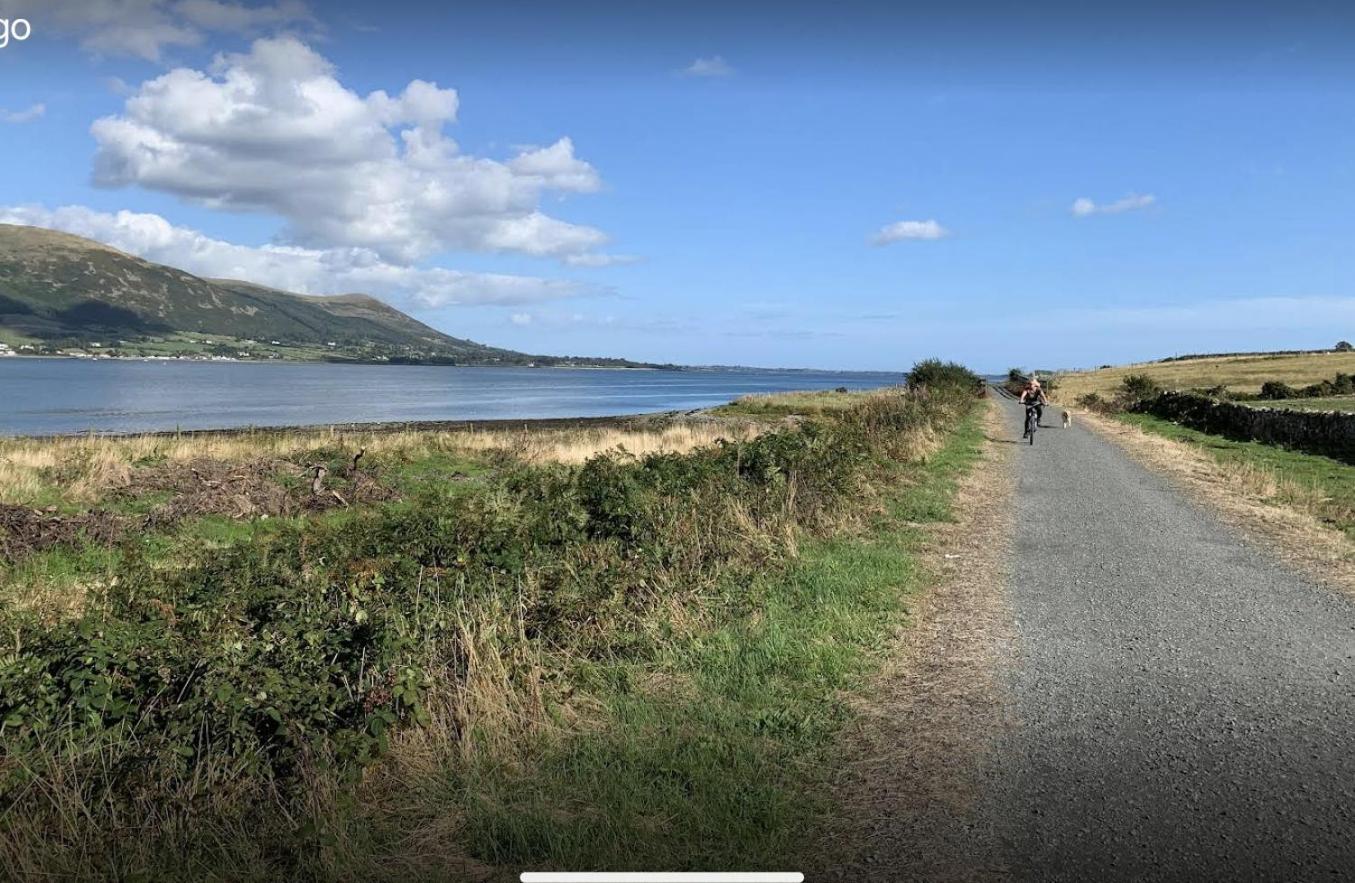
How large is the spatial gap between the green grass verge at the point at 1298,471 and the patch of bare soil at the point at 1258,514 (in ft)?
1.17

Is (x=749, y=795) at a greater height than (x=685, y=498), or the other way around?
(x=685, y=498)

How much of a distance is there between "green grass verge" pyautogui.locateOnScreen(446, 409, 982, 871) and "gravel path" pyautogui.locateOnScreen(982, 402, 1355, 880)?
1084 mm

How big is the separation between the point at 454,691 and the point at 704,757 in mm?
1841

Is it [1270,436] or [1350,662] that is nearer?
[1350,662]

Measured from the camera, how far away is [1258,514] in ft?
44.9

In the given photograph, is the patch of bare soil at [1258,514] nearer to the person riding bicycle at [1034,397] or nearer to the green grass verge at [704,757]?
the person riding bicycle at [1034,397]

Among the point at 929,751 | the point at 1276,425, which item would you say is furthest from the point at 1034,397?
the point at 929,751

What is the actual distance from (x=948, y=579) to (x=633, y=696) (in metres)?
4.81

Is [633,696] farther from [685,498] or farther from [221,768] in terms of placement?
[685,498]

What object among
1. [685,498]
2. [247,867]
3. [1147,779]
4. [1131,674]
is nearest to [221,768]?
[247,867]

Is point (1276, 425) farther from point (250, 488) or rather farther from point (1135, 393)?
point (250, 488)

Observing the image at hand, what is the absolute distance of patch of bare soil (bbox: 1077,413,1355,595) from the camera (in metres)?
10.1

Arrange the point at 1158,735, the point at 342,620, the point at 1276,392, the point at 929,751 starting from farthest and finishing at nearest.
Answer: the point at 1276,392, the point at 342,620, the point at 1158,735, the point at 929,751

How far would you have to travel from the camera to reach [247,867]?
3.98m
